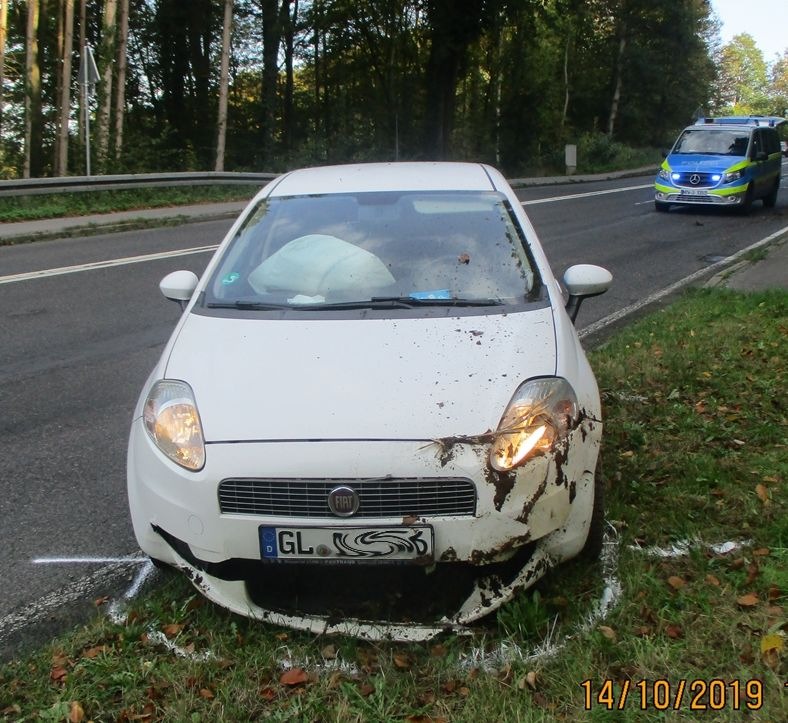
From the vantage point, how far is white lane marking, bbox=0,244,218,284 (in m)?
9.93

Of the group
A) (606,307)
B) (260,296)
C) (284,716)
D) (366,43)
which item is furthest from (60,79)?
(284,716)

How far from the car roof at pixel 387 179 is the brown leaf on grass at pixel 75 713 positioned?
9.42 ft

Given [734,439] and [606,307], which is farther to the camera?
[606,307]

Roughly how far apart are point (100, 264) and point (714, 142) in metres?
14.1

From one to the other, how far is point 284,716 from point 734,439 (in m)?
3.18

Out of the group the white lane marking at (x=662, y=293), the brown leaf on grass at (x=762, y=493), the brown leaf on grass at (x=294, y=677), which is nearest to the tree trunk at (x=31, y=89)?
the white lane marking at (x=662, y=293)

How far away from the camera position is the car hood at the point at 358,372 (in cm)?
290

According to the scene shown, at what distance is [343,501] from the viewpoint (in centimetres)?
276

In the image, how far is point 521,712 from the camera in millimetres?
2559

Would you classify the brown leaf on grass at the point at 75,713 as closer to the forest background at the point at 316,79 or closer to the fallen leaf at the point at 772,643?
the fallen leaf at the point at 772,643

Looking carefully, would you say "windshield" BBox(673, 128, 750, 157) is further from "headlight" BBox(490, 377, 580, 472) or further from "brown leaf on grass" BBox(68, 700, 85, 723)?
"brown leaf on grass" BBox(68, 700, 85, 723)

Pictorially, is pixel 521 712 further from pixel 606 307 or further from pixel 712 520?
pixel 606 307

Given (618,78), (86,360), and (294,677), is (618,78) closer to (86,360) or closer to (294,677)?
(86,360)

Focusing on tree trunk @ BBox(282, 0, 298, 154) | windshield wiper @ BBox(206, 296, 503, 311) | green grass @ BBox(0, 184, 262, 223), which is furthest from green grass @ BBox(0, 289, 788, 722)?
tree trunk @ BBox(282, 0, 298, 154)
